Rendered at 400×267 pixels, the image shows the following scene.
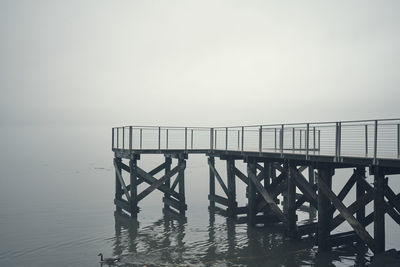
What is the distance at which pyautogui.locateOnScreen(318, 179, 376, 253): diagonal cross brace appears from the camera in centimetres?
1217

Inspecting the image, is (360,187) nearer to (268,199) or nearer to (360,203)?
(360,203)

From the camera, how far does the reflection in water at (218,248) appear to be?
1348 cm

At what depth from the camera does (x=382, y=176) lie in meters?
12.0

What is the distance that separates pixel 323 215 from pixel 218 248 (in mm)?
4117

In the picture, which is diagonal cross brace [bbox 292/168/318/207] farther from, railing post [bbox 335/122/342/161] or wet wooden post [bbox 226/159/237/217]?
wet wooden post [bbox 226/159/237/217]

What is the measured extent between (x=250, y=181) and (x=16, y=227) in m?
11.6

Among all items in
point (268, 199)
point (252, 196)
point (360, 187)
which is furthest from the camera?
point (252, 196)

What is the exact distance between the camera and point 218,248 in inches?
599

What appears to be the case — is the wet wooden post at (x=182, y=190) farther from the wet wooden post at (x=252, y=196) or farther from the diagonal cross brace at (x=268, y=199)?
the diagonal cross brace at (x=268, y=199)

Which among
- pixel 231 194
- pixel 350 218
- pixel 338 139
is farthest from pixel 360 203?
pixel 231 194

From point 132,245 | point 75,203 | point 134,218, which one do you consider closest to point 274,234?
point 132,245

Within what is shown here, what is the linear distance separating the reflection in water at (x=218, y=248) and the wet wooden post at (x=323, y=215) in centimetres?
40

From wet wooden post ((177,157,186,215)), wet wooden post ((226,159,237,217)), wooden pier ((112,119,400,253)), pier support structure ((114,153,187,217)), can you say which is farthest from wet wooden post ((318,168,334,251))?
wet wooden post ((177,157,186,215))

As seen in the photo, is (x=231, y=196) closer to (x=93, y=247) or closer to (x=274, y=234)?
(x=274, y=234)
